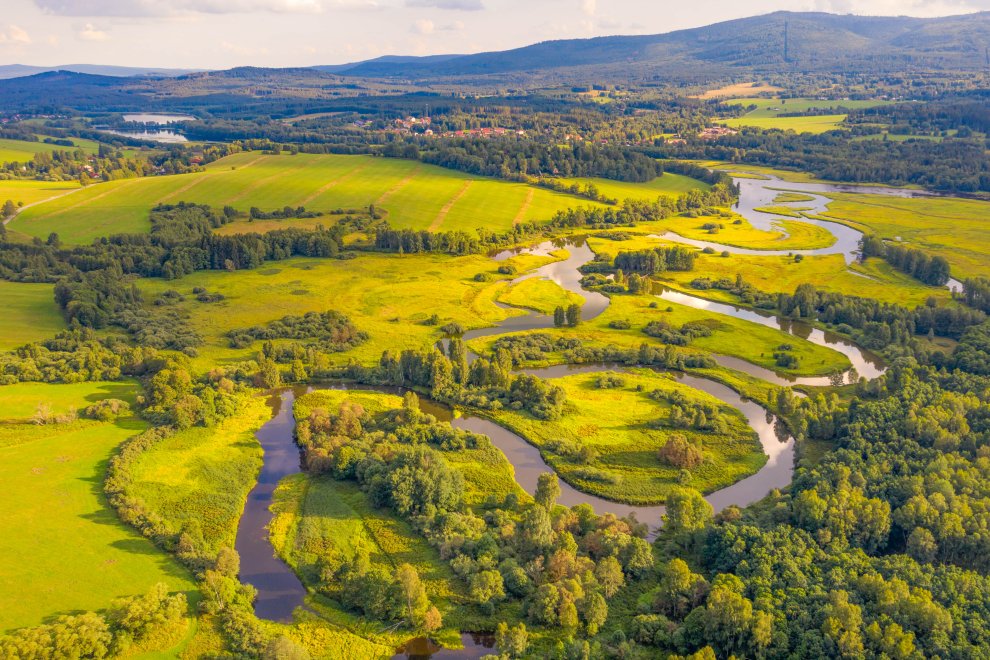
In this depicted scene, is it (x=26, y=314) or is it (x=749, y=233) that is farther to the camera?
(x=749, y=233)

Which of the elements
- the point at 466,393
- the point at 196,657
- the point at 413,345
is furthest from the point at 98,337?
the point at 196,657

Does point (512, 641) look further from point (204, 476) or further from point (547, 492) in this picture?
point (204, 476)

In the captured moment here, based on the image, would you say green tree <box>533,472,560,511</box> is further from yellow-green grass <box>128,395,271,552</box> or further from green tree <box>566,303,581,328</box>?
green tree <box>566,303,581,328</box>

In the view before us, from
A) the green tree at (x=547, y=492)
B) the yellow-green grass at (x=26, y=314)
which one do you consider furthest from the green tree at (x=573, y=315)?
the yellow-green grass at (x=26, y=314)

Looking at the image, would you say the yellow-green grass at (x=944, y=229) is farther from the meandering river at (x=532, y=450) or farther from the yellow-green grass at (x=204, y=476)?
the yellow-green grass at (x=204, y=476)

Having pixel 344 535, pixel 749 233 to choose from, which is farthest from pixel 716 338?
pixel 749 233

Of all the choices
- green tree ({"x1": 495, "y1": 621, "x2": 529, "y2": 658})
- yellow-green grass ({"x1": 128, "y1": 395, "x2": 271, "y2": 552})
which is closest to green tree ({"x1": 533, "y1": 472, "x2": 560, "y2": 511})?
green tree ({"x1": 495, "y1": 621, "x2": 529, "y2": 658})
